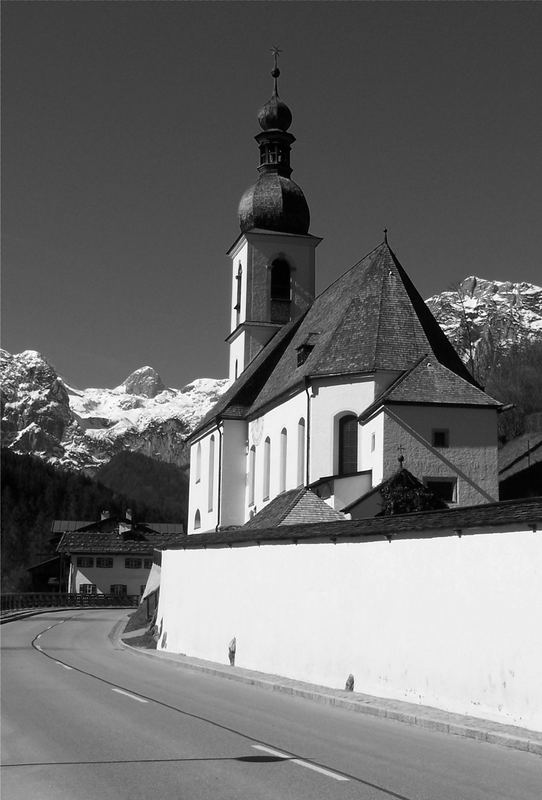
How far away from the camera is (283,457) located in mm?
43094

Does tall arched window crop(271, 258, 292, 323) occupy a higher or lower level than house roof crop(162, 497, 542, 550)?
higher

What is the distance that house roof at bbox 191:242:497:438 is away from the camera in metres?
34.8

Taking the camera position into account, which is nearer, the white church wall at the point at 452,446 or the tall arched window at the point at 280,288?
the white church wall at the point at 452,446

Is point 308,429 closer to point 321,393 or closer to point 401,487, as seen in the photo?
point 321,393

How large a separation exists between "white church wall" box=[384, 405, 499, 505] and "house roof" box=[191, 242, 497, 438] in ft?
1.57

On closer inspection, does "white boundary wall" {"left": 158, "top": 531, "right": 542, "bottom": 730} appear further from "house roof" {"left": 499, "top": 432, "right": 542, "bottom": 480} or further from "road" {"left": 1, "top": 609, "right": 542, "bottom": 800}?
"house roof" {"left": 499, "top": 432, "right": 542, "bottom": 480}

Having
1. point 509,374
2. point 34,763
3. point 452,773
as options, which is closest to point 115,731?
point 34,763

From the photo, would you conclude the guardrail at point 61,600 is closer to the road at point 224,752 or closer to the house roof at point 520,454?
the house roof at point 520,454

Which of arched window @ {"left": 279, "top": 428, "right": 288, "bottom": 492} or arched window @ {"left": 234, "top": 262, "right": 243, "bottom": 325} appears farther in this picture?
arched window @ {"left": 234, "top": 262, "right": 243, "bottom": 325}

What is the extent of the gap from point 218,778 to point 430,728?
503cm

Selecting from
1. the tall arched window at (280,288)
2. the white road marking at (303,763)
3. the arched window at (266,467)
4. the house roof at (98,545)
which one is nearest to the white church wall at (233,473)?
the arched window at (266,467)

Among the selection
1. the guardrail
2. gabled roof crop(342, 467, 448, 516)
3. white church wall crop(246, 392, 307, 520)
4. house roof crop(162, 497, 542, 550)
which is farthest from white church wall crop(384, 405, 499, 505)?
the guardrail

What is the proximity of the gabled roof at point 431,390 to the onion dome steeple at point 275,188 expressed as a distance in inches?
1002

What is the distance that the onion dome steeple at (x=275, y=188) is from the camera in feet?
193
